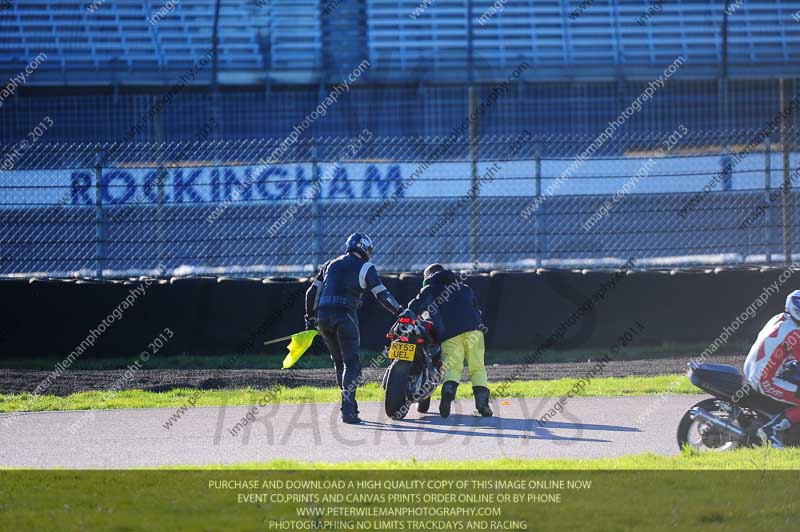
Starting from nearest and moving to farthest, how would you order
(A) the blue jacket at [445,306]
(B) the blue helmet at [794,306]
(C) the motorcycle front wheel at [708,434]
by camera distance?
(B) the blue helmet at [794,306]
(C) the motorcycle front wheel at [708,434]
(A) the blue jacket at [445,306]

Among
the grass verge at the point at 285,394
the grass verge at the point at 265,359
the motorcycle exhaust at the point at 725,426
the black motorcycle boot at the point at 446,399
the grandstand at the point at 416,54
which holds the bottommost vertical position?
the grass verge at the point at 265,359

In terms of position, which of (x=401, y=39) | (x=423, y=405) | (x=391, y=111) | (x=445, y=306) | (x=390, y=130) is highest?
(x=401, y=39)

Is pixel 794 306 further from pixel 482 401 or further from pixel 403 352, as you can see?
pixel 403 352

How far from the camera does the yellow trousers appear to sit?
9070mm

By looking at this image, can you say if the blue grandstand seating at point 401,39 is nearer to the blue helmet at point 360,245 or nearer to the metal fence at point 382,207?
the metal fence at point 382,207

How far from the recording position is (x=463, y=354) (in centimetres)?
923

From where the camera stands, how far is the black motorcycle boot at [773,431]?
7.03 metres

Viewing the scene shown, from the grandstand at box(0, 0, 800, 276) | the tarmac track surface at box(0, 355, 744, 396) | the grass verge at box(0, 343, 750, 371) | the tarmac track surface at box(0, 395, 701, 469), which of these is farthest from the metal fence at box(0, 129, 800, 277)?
the tarmac track surface at box(0, 395, 701, 469)

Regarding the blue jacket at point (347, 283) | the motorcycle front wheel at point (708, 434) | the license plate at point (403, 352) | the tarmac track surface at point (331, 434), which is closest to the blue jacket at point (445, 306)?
the blue jacket at point (347, 283)

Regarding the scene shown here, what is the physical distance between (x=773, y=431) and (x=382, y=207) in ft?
23.4

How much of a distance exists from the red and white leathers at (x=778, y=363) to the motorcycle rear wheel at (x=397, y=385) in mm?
2693

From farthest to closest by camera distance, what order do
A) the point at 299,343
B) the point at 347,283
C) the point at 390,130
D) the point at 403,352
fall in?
the point at 390,130
the point at 299,343
the point at 347,283
the point at 403,352

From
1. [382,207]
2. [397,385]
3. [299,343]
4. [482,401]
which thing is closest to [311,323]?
[299,343]

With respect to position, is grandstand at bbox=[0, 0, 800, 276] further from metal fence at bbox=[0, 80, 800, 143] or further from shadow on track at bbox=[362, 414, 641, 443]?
shadow on track at bbox=[362, 414, 641, 443]
